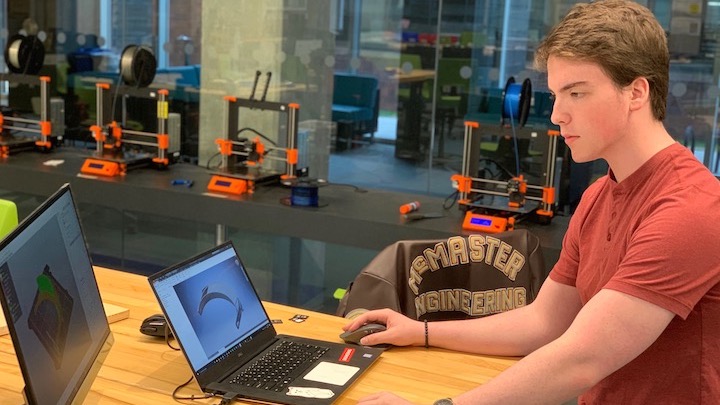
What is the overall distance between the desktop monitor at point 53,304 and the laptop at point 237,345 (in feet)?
0.52

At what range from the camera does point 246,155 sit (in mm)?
5527

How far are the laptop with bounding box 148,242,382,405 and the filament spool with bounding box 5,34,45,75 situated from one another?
478 cm

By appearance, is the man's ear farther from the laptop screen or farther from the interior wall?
the interior wall

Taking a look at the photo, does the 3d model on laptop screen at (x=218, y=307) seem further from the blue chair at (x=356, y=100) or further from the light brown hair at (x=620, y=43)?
the blue chair at (x=356, y=100)

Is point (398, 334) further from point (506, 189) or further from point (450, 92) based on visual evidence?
point (450, 92)

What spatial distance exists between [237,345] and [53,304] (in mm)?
614

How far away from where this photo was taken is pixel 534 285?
2998 mm

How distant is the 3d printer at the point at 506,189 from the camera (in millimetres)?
4762

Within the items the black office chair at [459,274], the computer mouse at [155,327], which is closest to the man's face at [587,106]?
the computer mouse at [155,327]

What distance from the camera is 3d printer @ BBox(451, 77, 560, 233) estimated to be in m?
4.76

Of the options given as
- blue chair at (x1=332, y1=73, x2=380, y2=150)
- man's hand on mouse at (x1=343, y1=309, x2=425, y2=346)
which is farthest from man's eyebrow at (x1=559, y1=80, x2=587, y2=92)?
blue chair at (x1=332, y1=73, x2=380, y2=150)

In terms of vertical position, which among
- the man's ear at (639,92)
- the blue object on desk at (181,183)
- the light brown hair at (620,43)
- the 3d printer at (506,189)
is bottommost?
the blue object on desk at (181,183)

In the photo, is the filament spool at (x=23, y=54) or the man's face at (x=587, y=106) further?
the filament spool at (x=23, y=54)

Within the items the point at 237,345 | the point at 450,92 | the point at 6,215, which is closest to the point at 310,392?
the point at 237,345
